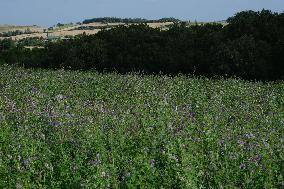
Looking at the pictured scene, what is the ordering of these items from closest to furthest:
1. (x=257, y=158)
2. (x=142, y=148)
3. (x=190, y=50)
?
(x=257, y=158), (x=142, y=148), (x=190, y=50)

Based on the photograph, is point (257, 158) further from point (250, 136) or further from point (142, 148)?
point (142, 148)

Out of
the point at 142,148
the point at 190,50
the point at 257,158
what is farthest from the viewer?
the point at 190,50

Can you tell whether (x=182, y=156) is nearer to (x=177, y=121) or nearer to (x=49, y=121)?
(x=177, y=121)

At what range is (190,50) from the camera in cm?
2752

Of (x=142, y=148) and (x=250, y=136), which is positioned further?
(x=250, y=136)

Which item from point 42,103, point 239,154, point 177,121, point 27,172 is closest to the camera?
point 27,172

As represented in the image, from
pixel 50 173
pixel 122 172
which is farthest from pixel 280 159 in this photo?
pixel 50 173

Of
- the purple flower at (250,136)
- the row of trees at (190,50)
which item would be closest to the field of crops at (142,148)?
the purple flower at (250,136)

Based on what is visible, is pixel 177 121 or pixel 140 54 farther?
pixel 140 54

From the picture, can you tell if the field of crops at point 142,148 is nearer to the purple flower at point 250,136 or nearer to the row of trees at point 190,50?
the purple flower at point 250,136

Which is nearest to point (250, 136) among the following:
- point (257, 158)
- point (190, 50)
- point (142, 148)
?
point (257, 158)

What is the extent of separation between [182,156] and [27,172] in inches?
91.6

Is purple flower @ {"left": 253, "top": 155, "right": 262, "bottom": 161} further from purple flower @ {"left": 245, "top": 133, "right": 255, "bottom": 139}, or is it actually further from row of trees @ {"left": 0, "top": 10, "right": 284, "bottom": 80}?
row of trees @ {"left": 0, "top": 10, "right": 284, "bottom": 80}

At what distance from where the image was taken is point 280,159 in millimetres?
7230
